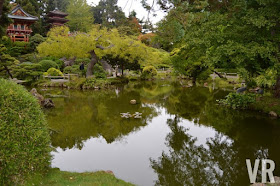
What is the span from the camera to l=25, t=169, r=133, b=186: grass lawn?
4074 mm

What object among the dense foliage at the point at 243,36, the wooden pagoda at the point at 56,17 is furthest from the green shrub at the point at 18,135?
the wooden pagoda at the point at 56,17

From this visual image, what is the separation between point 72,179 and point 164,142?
376 cm

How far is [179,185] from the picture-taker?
4.89 meters

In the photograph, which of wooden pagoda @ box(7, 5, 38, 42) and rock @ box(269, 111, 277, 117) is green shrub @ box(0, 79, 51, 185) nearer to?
rock @ box(269, 111, 277, 117)

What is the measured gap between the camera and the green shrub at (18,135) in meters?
3.58

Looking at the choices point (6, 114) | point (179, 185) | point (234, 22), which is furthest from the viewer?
point (234, 22)

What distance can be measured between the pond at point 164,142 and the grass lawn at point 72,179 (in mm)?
778

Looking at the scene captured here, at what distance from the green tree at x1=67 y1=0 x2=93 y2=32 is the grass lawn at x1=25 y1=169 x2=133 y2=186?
37478mm

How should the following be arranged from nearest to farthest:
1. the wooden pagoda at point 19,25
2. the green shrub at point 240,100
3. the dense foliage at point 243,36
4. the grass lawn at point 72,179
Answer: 1. the grass lawn at point 72,179
2. the dense foliage at point 243,36
3. the green shrub at point 240,100
4. the wooden pagoda at point 19,25

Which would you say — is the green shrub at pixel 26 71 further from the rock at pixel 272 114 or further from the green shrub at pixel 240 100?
the rock at pixel 272 114

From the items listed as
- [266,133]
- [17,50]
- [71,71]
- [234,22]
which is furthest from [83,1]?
[266,133]

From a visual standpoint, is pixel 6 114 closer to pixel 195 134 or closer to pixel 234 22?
pixel 195 134

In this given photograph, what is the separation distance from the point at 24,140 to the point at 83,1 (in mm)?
43042

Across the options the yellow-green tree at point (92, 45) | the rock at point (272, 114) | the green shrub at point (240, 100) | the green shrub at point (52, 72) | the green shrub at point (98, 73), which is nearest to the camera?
the rock at point (272, 114)
